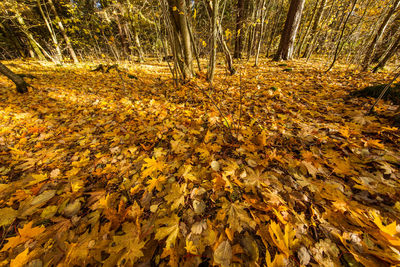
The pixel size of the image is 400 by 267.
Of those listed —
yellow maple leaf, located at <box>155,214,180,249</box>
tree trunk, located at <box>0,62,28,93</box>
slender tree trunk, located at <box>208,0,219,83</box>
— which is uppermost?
slender tree trunk, located at <box>208,0,219,83</box>

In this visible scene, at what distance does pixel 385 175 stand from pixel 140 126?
2776 millimetres

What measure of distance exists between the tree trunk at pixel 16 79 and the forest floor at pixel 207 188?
2.01 m

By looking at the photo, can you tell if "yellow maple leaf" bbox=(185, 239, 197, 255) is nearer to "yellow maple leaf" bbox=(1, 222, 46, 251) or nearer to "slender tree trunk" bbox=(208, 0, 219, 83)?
"yellow maple leaf" bbox=(1, 222, 46, 251)

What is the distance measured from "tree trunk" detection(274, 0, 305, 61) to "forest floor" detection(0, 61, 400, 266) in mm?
4923

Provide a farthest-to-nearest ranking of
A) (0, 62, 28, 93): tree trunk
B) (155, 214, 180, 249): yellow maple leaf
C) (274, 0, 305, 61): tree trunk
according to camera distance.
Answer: (274, 0, 305, 61): tree trunk → (0, 62, 28, 93): tree trunk → (155, 214, 180, 249): yellow maple leaf

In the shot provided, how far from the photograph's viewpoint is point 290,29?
5.74 m

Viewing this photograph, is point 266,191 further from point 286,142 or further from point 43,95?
point 43,95

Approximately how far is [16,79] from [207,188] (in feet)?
18.7

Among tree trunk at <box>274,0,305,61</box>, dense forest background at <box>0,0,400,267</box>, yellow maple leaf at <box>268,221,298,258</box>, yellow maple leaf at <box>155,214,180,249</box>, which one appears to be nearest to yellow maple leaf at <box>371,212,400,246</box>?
dense forest background at <box>0,0,400,267</box>

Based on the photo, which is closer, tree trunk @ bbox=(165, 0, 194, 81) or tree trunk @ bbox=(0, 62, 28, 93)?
tree trunk @ bbox=(165, 0, 194, 81)

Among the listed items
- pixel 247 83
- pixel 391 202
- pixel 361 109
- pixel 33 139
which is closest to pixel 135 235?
pixel 391 202

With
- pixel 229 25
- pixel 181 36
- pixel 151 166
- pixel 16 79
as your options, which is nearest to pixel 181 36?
pixel 181 36

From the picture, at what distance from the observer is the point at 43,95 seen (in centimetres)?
350

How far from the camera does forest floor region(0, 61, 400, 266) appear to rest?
35.6 inches
